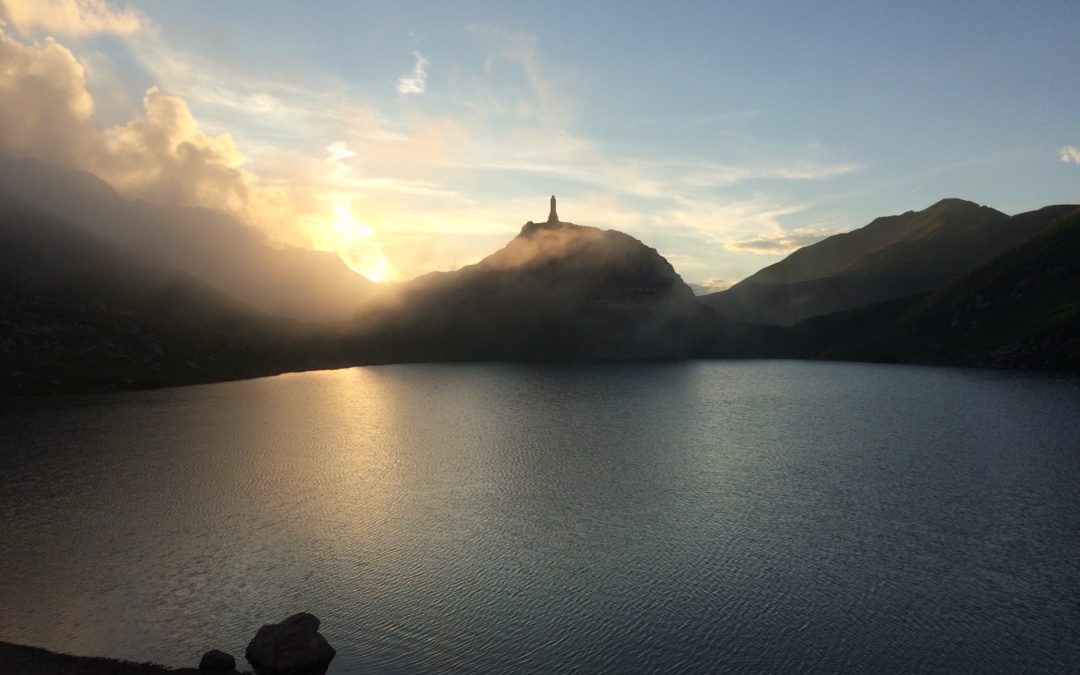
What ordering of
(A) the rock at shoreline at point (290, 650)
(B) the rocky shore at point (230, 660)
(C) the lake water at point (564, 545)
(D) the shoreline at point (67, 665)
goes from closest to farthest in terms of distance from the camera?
(D) the shoreline at point (67, 665), (B) the rocky shore at point (230, 660), (A) the rock at shoreline at point (290, 650), (C) the lake water at point (564, 545)

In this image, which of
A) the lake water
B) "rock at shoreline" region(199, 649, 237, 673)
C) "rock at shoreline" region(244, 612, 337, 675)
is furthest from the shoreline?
"rock at shoreline" region(244, 612, 337, 675)

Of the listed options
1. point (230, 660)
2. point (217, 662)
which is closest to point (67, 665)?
point (217, 662)

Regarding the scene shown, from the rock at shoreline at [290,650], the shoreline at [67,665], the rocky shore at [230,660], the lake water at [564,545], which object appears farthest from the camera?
the lake water at [564,545]

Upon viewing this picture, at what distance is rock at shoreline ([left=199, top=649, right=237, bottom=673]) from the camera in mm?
34625

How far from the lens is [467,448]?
346 ft

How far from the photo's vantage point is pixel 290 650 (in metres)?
35.0

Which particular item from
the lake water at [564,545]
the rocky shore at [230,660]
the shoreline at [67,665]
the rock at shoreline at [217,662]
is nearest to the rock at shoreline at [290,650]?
the rocky shore at [230,660]

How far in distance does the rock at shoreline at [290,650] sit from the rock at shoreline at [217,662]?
94cm

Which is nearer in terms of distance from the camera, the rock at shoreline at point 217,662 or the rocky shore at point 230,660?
the rocky shore at point 230,660

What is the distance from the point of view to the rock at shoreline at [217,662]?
34.6 m

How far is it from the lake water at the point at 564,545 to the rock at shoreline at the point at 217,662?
7.05 ft

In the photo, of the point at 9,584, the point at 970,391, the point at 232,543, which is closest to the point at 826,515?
the point at 232,543

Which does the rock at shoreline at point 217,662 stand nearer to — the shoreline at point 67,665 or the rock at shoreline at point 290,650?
the shoreline at point 67,665

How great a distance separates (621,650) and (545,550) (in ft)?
60.3
